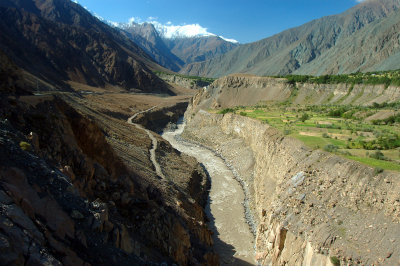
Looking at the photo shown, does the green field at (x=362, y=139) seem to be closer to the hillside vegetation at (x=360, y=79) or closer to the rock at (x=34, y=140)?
the rock at (x=34, y=140)

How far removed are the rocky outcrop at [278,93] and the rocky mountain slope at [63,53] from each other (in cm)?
A: 4377

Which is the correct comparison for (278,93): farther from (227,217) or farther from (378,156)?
(378,156)

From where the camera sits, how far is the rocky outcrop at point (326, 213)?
13891 mm

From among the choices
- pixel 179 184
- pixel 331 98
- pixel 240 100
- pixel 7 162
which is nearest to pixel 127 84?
pixel 240 100

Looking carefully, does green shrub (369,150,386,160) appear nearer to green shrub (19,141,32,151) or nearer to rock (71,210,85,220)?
rock (71,210,85,220)

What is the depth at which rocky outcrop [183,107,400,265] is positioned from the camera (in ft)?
45.6

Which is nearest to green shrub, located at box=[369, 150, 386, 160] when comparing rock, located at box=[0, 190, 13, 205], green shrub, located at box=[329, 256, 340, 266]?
green shrub, located at box=[329, 256, 340, 266]

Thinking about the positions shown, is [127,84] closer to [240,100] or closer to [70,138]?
[240,100]

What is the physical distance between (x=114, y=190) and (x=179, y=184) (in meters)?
13.7

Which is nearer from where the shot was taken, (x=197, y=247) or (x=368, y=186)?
(x=368, y=186)

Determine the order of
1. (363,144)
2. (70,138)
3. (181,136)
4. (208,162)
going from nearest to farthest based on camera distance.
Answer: (70,138)
(363,144)
(208,162)
(181,136)

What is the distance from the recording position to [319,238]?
1556 cm

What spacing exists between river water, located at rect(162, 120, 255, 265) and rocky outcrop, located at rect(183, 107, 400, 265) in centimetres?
164

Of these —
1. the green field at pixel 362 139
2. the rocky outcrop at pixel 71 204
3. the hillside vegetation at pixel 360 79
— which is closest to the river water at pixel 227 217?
the rocky outcrop at pixel 71 204
